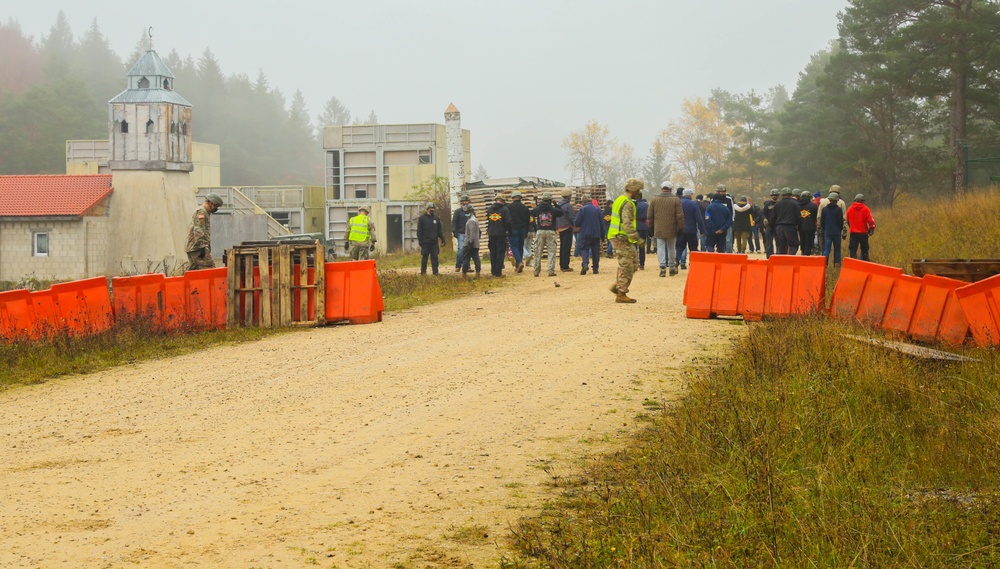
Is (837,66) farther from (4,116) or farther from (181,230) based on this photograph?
(4,116)

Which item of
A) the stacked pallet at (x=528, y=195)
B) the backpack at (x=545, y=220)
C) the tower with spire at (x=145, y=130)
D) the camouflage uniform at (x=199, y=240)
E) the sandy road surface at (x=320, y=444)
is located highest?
the tower with spire at (x=145, y=130)

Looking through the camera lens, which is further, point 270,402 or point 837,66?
point 837,66

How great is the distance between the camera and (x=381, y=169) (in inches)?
2975

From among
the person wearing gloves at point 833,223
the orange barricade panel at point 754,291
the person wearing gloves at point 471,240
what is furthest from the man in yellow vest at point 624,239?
the person wearing gloves at point 471,240

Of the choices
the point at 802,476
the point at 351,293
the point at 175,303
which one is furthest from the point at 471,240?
the point at 802,476

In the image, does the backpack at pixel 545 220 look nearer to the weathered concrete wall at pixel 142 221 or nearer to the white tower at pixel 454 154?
the white tower at pixel 454 154

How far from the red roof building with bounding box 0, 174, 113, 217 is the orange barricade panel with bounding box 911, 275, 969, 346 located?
2039 inches

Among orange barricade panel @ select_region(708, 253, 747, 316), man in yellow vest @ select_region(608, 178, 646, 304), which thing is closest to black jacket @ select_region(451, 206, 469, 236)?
man in yellow vest @ select_region(608, 178, 646, 304)

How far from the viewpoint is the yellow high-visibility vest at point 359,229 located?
90.5ft

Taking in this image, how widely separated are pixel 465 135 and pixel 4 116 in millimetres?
44298

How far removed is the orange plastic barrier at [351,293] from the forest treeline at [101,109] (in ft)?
279

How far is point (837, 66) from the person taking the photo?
191 ft

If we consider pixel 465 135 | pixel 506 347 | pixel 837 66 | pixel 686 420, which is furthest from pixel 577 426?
pixel 465 135

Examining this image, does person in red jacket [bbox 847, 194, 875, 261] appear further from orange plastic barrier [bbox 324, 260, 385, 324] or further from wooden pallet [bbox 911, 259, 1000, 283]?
orange plastic barrier [bbox 324, 260, 385, 324]
